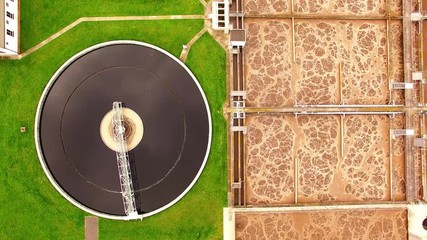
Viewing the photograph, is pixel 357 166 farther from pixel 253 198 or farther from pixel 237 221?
pixel 237 221

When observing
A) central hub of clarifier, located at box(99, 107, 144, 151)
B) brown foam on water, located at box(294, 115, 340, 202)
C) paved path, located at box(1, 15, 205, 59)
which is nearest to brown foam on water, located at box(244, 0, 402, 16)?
paved path, located at box(1, 15, 205, 59)

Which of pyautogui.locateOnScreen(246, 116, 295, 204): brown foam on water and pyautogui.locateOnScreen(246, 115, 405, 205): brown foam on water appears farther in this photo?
pyautogui.locateOnScreen(246, 115, 405, 205): brown foam on water

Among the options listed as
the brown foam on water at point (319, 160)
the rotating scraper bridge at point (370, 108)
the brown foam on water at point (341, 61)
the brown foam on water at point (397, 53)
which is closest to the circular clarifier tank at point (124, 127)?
the rotating scraper bridge at point (370, 108)

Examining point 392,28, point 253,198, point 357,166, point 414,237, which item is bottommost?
point 414,237

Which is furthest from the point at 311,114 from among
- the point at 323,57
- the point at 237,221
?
the point at 237,221

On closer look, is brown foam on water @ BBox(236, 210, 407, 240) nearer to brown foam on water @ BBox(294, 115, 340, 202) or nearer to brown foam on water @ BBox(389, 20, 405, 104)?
brown foam on water @ BBox(294, 115, 340, 202)

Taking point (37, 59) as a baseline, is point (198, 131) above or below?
below

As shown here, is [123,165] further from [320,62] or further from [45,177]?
[320,62]
